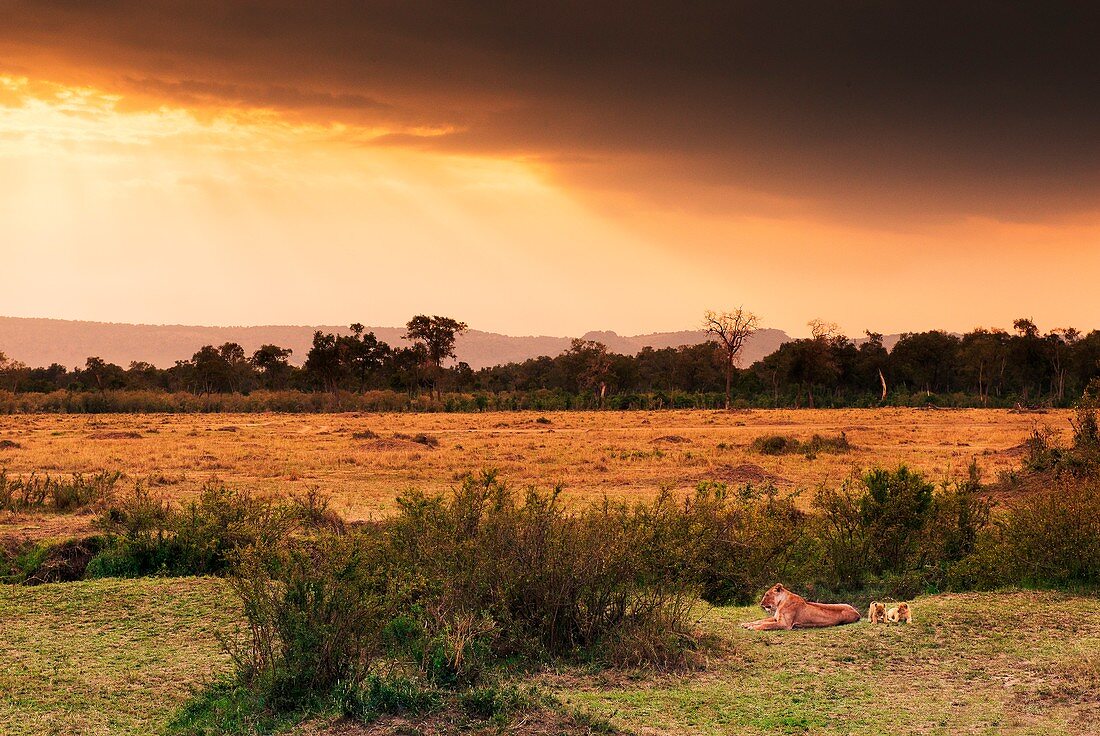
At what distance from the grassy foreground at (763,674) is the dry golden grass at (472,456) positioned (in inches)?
195

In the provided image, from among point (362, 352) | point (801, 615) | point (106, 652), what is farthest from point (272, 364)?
point (801, 615)

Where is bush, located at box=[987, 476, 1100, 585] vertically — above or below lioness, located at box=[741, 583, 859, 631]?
above

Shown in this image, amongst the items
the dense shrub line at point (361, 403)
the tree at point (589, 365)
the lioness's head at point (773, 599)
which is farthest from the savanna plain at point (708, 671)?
the tree at point (589, 365)

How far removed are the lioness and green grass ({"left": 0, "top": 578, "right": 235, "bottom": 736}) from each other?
17.8 feet

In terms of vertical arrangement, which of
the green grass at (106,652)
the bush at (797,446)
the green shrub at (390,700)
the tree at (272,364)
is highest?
the tree at (272,364)

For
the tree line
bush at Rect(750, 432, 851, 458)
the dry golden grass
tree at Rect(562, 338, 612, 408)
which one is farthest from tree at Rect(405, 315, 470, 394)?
bush at Rect(750, 432, 851, 458)

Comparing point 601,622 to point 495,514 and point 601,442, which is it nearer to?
point 495,514

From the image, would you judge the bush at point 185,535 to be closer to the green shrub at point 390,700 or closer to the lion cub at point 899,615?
the green shrub at point 390,700

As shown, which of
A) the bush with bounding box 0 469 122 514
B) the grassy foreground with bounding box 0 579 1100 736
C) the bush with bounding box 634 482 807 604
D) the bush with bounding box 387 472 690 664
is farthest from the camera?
the bush with bounding box 0 469 122 514

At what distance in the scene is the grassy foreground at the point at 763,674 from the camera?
679 centimetres

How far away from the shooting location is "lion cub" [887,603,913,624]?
9.41 m

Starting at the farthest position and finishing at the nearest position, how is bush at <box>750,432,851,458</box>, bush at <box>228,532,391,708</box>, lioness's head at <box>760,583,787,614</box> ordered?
bush at <box>750,432,851,458</box>, lioness's head at <box>760,583,787,614</box>, bush at <box>228,532,391,708</box>

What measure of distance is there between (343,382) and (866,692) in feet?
323

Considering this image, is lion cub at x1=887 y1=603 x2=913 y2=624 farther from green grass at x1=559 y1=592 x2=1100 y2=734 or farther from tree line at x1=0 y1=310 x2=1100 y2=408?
tree line at x1=0 y1=310 x2=1100 y2=408
